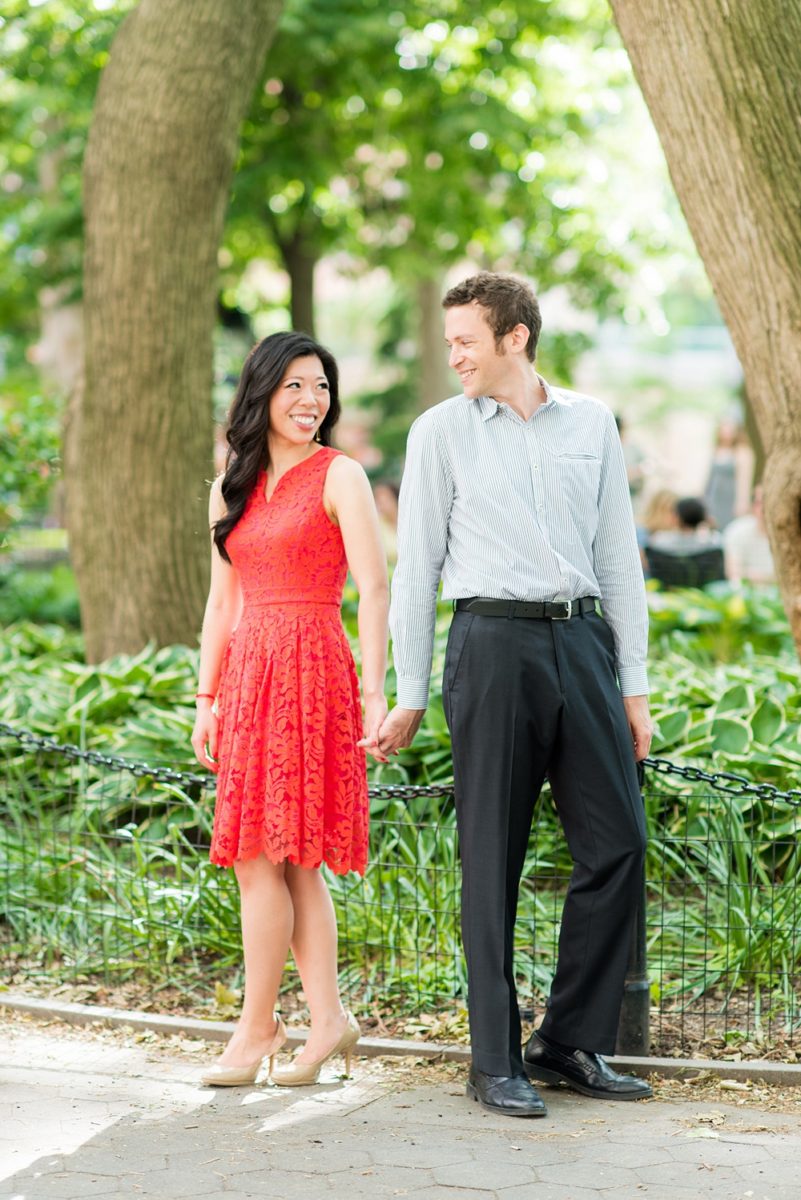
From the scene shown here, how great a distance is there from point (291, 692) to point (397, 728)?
0.33 m

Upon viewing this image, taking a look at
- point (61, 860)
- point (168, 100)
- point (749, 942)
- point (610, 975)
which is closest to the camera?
point (610, 975)

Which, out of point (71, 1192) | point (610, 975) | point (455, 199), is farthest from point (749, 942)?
point (455, 199)

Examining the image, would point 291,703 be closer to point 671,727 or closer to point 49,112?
point 671,727

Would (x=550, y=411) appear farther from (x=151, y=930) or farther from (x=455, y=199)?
(x=455, y=199)

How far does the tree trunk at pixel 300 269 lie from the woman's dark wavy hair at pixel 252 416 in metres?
11.3

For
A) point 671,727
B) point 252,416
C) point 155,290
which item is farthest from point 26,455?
point 252,416

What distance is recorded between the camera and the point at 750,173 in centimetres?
436

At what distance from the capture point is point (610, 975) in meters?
3.91

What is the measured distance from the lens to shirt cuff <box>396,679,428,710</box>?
391 cm

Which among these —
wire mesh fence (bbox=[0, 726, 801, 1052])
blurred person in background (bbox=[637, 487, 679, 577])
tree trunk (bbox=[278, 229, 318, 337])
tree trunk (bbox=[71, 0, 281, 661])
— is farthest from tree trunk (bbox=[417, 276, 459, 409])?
wire mesh fence (bbox=[0, 726, 801, 1052])

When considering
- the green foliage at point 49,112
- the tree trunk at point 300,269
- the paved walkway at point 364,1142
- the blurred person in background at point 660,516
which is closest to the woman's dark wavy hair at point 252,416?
the paved walkway at point 364,1142

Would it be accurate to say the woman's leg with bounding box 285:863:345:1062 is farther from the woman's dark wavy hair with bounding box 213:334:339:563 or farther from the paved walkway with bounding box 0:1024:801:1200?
the woman's dark wavy hair with bounding box 213:334:339:563

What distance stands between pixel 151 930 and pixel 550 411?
238cm

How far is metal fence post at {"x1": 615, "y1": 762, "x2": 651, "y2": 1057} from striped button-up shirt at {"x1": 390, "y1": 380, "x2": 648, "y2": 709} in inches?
25.2
